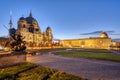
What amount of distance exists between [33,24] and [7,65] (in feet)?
373

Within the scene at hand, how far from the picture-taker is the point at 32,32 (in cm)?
12556

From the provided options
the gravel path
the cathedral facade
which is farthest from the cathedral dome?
the gravel path

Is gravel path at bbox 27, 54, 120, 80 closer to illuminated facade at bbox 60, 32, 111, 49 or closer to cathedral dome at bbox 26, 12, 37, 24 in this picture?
illuminated facade at bbox 60, 32, 111, 49

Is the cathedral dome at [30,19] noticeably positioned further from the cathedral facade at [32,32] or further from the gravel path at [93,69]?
the gravel path at [93,69]

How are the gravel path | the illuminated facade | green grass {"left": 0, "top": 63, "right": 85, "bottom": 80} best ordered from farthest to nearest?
the illuminated facade, the gravel path, green grass {"left": 0, "top": 63, "right": 85, "bottom": 80}

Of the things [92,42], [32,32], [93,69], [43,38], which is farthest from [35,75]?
[43,38]

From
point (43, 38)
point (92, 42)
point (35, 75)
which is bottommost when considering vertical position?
point (35, 75)

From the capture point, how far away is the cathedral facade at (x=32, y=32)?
4594 inches

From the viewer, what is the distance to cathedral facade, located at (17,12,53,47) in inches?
4594

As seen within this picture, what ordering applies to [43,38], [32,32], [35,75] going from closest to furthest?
1. [35,75]
2. [32,32]
3. [43,38]

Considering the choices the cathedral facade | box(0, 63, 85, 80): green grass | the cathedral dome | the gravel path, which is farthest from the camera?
the cathedral dome

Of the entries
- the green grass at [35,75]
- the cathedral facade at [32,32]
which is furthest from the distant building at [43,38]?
the green grass at [35,75]

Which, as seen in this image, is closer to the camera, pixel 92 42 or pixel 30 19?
pixel 92 42

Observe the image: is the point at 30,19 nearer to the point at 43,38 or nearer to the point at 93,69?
the point at 43,38
